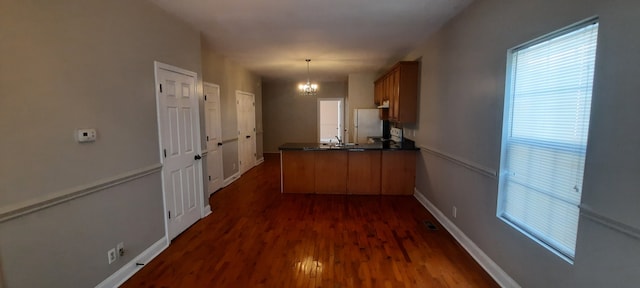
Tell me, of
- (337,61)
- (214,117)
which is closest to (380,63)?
(337,61)

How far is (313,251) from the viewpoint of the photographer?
283cm

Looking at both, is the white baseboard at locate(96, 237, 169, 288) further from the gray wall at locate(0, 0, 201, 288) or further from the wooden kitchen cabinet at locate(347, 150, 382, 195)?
the wooden kitchen cabinet at locate(347, 150, 382, 195)

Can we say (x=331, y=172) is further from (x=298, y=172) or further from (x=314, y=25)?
(x=314, y=25)

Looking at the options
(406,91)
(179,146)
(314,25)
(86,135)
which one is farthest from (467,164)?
(86,135)

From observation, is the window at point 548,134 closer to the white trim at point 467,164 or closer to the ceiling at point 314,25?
the white trim at point 467,164

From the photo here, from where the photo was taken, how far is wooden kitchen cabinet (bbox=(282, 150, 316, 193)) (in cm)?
491

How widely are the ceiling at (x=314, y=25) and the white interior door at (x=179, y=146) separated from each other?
79 centimetres

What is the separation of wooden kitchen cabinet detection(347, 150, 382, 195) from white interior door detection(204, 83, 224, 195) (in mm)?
2495

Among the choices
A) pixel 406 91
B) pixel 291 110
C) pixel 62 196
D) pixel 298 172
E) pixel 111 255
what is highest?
pixel 406 91

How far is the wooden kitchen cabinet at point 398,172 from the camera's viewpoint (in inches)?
185

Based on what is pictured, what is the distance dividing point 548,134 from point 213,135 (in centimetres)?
480

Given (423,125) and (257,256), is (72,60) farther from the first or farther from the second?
(423,125)

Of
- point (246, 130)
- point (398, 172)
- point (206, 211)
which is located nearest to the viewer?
point (206, 211)

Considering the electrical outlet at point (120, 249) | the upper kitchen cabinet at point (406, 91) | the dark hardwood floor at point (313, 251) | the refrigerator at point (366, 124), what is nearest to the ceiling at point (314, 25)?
the upper kitchen cabinet at point (406, 91)
